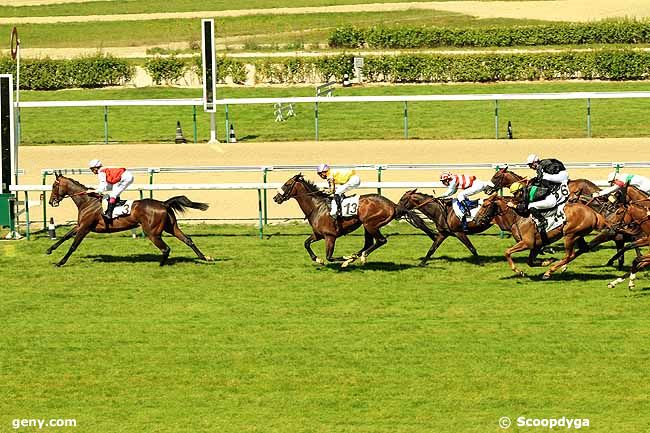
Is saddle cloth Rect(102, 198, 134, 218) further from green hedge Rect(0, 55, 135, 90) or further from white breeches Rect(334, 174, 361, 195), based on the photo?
green hedge Rect(0, 55, 135, 90)

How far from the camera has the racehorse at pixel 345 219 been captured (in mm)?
18141

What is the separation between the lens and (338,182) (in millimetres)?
18375

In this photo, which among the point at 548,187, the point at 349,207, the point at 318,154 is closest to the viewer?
the point at 548,187

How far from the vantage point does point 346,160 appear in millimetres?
27625

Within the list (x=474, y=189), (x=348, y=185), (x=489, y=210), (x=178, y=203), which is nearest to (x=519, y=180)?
(x=474, y=189)

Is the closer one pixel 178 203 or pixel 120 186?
pixel 178 203

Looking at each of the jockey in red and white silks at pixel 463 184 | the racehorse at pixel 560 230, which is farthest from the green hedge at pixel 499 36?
the racehorse at pixel 560 230

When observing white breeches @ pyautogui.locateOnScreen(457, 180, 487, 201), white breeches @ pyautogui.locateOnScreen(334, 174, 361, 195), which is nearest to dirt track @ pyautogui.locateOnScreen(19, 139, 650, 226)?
white breeches @ pyautogui.locateOnScreen(457, 180, 487, 201)

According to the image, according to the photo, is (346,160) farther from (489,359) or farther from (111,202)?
(489,359)

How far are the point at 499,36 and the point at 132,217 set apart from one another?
87.0 feet

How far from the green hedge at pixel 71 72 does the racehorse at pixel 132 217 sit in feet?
63.4

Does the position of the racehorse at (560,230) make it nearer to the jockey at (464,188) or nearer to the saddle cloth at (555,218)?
the saddle cloth at (555,218)

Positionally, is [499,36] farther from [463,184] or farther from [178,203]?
[178,203]

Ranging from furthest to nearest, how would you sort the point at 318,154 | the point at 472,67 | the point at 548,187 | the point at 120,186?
→ the point at 472,67 < the point at 318,154 < the point at 120,186 < the point at 548,187
